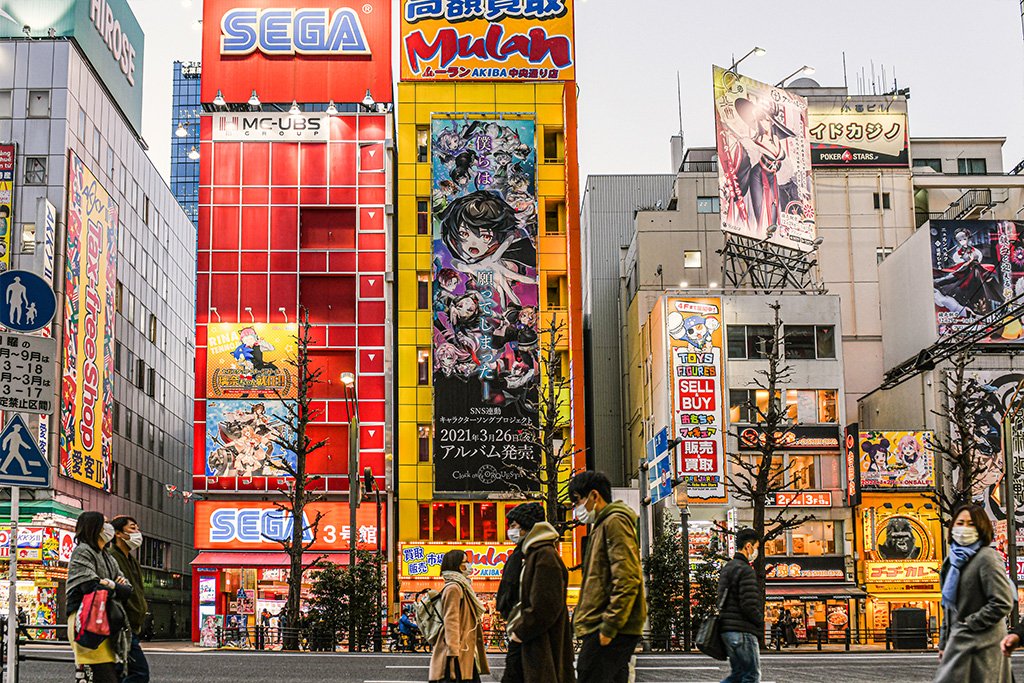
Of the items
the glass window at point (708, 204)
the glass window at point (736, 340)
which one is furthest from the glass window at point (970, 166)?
the glass window at point (736, 340)

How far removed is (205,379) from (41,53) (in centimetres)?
1632

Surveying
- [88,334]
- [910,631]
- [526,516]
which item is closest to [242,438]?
[88,334]

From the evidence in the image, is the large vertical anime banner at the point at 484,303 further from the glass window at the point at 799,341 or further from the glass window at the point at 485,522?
the glass window at the point at 799,341

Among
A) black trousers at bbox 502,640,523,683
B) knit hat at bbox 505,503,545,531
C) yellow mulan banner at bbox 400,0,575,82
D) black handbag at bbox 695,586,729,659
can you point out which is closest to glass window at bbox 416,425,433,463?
yellow mulan banner at bbox 400,0,575,82

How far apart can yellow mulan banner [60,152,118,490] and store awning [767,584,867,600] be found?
29627 millimetres

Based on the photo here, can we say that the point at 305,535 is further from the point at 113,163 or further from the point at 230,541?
the point at 113,163

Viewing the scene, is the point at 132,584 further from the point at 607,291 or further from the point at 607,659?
the point at 607,291

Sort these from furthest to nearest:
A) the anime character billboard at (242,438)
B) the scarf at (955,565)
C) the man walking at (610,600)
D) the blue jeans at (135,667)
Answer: the anime character billboard at (242,438), the blue jeans at (135,667), the scarf at (955,565), the man walking at (610,600)

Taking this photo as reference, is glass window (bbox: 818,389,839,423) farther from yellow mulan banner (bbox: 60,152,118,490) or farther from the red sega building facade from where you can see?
yellow mulan banner (bbox: 60,152,118,490)

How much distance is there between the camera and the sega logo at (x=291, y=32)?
57906 mm

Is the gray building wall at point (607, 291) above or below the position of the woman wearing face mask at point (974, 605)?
above

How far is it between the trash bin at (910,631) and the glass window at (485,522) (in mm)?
19237

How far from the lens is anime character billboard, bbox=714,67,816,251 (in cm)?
5909

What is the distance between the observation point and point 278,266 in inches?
2152
